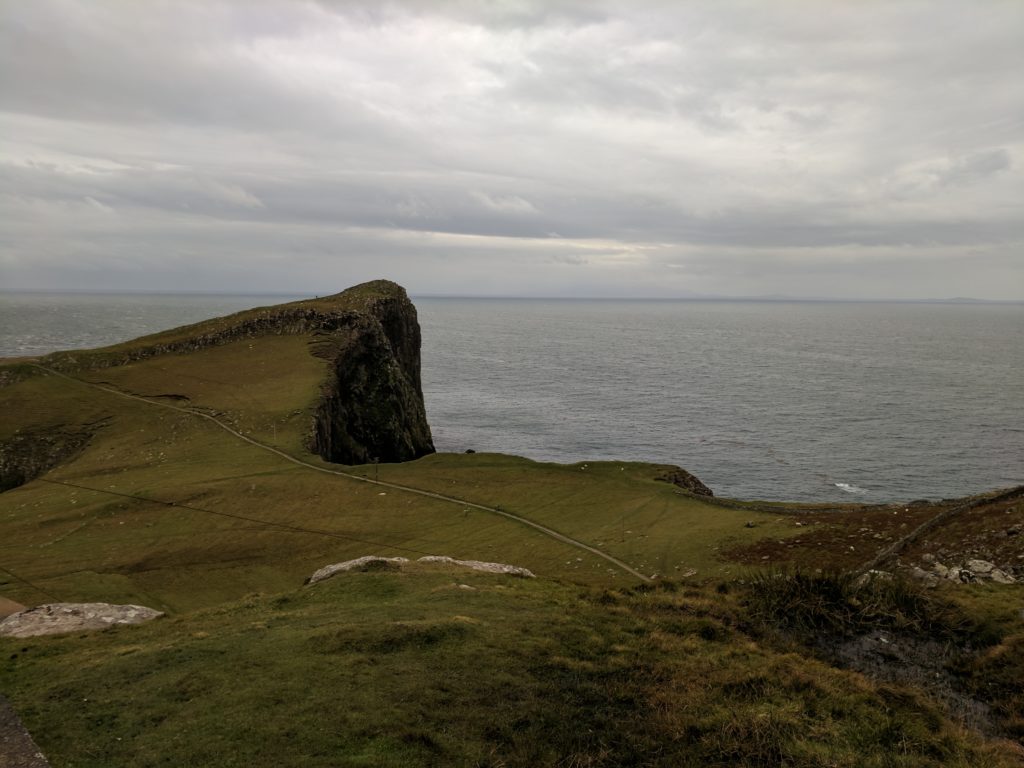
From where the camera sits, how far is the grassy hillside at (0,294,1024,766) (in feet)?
50.2

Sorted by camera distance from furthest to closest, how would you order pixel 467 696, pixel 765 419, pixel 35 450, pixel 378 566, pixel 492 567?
1. pixel 765 419
2. pixel 35 450
3. pixel 492 567
4. pixel 378 566
5. pixel 467 696

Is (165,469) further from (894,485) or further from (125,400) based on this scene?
(894,485)

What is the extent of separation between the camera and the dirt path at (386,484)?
37094 mm

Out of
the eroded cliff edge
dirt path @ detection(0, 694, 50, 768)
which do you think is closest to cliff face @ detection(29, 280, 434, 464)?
the eroded cliff edge

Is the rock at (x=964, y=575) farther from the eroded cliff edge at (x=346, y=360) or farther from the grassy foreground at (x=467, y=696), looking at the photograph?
the eroded cliff edge at (x=346, y=360)

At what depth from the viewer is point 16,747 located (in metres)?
14.6

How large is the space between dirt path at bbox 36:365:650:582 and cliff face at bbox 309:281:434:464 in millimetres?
7225

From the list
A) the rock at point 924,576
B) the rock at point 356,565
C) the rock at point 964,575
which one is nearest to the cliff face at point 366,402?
the rock at point 356,565

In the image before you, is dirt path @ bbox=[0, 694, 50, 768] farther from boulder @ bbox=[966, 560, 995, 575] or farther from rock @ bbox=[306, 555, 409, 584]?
boulder @ bbox=[966, 560, 995, 575]

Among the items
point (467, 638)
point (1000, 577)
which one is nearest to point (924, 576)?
point (1000, 577)

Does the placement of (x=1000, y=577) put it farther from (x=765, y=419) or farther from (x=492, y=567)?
(x=765, y=419)

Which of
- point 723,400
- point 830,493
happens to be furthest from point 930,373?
point 830,493

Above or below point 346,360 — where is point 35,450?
below

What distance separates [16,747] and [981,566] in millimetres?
31599
